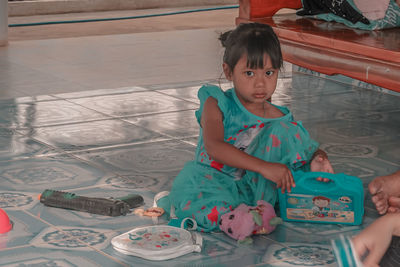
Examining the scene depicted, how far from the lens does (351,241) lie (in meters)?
1.54

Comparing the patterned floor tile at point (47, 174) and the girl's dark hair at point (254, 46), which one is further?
the patterned floor tile at point (47, 174)

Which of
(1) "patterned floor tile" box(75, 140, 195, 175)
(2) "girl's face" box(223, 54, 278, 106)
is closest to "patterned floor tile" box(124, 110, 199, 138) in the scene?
(1) "patterned floor tile" box(75, 140, 195, 175)

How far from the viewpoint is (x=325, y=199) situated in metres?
2.25

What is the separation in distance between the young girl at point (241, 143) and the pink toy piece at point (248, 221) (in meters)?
0.05

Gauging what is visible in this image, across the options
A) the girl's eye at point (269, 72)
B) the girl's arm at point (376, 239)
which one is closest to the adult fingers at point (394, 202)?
the girl's arm at point (376, 239)

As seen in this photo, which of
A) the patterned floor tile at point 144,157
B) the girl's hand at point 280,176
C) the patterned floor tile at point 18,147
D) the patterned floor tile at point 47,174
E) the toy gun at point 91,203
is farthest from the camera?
the patterned floor tile at point 18,147

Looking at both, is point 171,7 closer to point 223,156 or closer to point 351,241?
point 223,156

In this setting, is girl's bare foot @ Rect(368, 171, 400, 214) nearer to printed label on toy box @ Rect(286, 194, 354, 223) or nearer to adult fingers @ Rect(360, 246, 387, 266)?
printed label on toy box @ Rect(286, 194, 354, 223)

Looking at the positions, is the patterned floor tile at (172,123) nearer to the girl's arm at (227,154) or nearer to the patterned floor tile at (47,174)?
the patterned floor tile at (47,174)

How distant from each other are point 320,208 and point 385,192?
9.1 inches

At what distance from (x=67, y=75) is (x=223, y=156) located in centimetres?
270

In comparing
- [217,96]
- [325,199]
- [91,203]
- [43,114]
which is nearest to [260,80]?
[217,96]

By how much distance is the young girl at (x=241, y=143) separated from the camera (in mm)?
2236

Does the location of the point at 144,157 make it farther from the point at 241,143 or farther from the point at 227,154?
the point at 227,154
